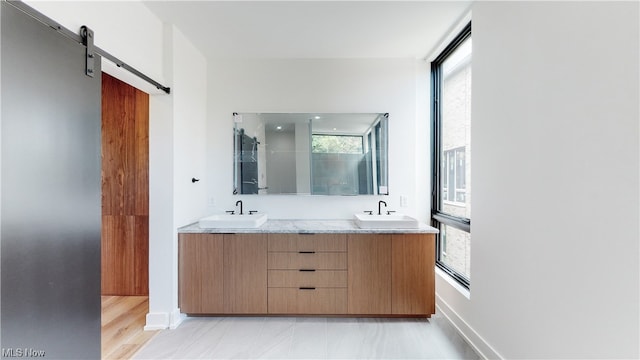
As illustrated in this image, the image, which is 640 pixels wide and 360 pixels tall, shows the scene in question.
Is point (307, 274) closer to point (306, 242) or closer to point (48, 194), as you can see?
point (306, 242)

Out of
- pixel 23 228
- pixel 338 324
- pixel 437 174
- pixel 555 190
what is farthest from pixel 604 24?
pixel 23 228

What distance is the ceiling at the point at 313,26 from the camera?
2.00 m

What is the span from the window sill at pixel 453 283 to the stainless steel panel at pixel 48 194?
2.68 metres

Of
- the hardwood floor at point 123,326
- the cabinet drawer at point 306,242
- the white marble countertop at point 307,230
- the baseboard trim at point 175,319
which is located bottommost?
the hardwood floor at point 123,326

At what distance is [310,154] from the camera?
9.71 ft

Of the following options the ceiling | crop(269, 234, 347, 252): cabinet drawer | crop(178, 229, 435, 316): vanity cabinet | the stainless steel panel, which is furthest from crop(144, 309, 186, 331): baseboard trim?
the ceiling

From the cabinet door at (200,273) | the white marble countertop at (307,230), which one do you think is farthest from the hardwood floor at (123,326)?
the white marble countertop at (307,230)

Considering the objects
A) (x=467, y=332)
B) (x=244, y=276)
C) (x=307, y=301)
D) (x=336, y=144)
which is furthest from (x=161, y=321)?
(x=467, y=332)

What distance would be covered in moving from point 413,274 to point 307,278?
1.00 meters

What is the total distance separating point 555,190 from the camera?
1300 millimetres

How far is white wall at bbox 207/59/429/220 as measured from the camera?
292cm

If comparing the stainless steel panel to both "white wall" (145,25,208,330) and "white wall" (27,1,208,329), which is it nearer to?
"white wall" (27,1,208,329)

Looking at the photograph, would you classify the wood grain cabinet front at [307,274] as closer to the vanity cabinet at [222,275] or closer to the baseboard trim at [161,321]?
the vanity cabinet at [222,275]

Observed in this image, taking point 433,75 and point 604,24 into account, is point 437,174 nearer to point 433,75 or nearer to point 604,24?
point 433,75
